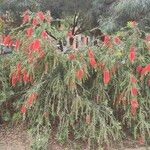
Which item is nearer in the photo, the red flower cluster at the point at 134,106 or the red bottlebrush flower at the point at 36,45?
the red bottlebrush flower at the point at 36,45

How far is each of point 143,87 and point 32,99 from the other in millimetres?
1701

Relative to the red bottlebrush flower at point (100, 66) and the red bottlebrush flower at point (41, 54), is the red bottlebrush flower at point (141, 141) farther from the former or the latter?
the red bottlebrush flower at point (41, 54)

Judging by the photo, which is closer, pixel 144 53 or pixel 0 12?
pixel 144 53

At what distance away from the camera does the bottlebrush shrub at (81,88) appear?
566 cm

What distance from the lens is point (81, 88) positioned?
5.95 meters

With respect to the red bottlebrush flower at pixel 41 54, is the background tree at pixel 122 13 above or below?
above

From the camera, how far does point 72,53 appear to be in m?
5.85

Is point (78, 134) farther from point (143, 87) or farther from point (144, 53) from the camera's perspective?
point (144, 53)

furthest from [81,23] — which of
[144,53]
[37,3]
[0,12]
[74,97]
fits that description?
[74,97]

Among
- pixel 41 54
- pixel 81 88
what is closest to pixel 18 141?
pixel 81 88

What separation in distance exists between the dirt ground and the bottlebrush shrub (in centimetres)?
15

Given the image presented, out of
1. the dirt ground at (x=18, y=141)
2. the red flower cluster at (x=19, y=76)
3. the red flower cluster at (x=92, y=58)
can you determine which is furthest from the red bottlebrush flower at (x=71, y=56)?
the dirt ground at (x=18, y=141)

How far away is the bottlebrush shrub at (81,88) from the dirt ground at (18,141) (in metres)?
0.15

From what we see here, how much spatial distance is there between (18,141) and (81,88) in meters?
1.17
